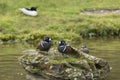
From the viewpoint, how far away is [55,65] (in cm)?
2666

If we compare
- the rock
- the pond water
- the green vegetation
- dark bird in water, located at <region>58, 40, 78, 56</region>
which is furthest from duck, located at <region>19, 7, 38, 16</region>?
dark bird in water, located at <region>58, 40, 78, 56</region>

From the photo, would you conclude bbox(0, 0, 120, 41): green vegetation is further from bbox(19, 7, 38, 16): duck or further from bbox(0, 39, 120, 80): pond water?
bbox(0, 39, 120, 80): pond water

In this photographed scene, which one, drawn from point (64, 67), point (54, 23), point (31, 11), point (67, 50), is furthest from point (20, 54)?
point (31, 11)

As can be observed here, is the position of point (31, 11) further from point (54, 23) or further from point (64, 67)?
point (64, 67)

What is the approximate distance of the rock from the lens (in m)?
26.5

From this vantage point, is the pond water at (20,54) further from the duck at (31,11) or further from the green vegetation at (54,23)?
the duck at (31,11)

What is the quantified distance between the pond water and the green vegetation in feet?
9.82

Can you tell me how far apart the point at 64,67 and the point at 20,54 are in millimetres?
11003

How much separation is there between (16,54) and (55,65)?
1116cm

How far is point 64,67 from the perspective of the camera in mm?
26688

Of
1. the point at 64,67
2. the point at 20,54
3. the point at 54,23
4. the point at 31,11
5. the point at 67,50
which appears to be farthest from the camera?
the point at 31,11

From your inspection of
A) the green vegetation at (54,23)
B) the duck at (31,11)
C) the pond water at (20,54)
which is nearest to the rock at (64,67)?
the pond water at (20,54)

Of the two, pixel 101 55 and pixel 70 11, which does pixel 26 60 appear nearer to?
pixel 101 55

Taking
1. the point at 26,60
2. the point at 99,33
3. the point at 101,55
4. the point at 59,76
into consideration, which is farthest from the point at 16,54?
the point at 99,33
